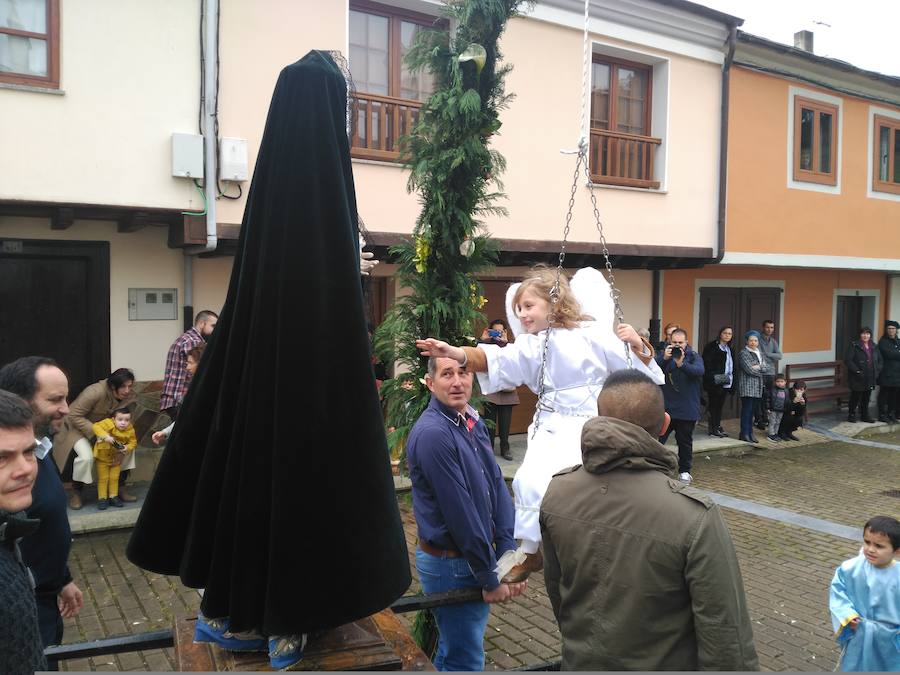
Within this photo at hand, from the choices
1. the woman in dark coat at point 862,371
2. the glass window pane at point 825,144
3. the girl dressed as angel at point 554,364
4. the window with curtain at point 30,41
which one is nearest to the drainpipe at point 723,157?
the glass window pane at point 825,144

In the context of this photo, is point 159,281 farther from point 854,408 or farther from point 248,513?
point 854,408

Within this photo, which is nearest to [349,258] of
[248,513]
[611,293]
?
[248,513]

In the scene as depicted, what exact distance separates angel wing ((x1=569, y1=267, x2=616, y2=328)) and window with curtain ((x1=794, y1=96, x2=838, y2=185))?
1138cm

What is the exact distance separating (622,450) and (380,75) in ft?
26.2

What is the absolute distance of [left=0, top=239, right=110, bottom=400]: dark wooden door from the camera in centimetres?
795

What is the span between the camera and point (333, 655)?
6.84ft

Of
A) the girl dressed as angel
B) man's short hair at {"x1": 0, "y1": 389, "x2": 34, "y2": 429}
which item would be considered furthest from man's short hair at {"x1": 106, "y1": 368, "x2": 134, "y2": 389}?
man's short hair at {"x1": 0, "y1": 389, "x2": 34, "y2": 429}

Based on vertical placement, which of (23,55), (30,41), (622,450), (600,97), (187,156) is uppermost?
(600,97)

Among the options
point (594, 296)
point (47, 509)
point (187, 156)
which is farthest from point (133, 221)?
point (594, 296)

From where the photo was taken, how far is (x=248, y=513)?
1.89 meters

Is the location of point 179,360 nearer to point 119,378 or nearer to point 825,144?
point 119,378

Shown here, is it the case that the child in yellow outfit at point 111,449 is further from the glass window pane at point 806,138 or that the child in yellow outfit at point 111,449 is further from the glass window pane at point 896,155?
the glass window pane at point 896,155

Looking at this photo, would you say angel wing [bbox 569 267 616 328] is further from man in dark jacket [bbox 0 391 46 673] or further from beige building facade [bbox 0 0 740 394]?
beige building facade [bbox 0 0 740 394]

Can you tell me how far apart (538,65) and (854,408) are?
1019cm
